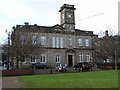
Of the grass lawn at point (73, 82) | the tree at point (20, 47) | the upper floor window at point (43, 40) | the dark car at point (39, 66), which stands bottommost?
the dark car at point (39, 66)

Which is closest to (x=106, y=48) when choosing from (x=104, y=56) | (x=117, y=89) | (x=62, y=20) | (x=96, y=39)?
(x=104, y=56)

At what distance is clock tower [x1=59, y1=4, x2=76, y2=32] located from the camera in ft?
213

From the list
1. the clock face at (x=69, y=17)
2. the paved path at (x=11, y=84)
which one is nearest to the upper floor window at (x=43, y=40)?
the clock face at (x=69, y=17)

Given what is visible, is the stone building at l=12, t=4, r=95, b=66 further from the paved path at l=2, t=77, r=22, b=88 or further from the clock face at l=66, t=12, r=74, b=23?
the paved path at l=2, t=77, r=22, b=88

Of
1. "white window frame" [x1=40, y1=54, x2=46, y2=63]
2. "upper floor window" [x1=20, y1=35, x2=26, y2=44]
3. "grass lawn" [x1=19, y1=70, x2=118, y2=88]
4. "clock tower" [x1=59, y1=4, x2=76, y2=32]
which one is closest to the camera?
"grass lawn" [x1=19, y1=70, x2=118, y2=88]

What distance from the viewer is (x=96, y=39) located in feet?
229

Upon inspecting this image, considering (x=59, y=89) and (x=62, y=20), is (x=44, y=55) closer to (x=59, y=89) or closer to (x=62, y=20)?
(x=62, y=20)

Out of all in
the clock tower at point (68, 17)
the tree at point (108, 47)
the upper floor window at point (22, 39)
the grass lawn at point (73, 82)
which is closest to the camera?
the grass lawn at point (73, 82)

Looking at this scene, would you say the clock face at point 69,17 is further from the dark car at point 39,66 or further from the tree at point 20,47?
the tree at point 20,47

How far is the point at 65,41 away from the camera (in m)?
64.8

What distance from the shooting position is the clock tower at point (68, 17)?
64812 mm

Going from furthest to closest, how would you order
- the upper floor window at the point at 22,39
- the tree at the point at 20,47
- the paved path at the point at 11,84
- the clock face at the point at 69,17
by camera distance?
the clock face at the point at 69,17, the upper floor window at the point at 22,39, the tree at the point at 20,47, the paved path at the point at 11,84

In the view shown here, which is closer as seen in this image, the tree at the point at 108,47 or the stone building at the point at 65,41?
the tree at the point at 108,47

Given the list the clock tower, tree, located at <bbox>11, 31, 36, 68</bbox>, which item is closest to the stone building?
the clock tower
